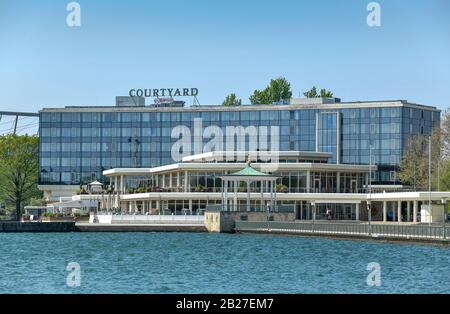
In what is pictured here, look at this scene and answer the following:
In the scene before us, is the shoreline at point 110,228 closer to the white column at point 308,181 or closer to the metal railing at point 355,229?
the metal railing at point 355,229

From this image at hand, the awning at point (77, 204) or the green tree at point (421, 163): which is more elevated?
the green tree at point (421, 163)

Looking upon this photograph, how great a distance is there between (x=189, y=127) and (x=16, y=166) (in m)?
33.9

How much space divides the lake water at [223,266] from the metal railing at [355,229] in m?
1.86

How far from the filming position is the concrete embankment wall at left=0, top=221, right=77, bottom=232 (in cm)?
13100

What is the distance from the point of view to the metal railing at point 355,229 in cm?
8975

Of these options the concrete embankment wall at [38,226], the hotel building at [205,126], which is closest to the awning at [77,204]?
the concrete embankment wall at [38,226]

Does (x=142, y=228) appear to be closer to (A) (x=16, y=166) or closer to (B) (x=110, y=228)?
(B) (x=110, y=228)

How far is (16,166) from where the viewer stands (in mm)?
172625

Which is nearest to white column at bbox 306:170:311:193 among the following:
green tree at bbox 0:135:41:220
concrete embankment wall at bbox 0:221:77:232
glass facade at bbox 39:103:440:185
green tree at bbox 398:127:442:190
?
green tree at bbox 398:127:442:190

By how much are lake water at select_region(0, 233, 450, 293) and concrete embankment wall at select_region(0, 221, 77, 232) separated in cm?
2407

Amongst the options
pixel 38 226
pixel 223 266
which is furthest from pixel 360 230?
pixel 38 226

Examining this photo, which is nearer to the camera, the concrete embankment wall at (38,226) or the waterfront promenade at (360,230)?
the waterfront promenade at (360,230)

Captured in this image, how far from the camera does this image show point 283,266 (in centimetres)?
7069

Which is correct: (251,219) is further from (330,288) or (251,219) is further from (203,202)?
(330,288)
